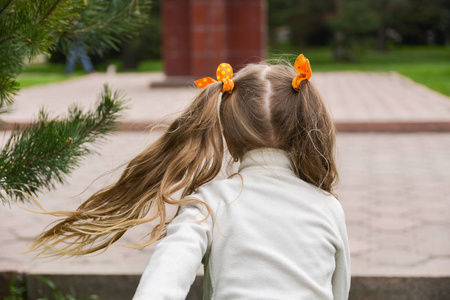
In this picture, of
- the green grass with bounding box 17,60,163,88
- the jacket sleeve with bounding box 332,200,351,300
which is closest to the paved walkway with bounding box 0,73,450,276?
the jacket sleeve with bounding box 332,200,351,300

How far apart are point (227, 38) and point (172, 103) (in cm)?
365

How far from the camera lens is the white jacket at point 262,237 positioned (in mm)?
1780

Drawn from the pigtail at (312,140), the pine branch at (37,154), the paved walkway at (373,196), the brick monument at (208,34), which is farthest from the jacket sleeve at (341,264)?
the brick monument at (208,34)

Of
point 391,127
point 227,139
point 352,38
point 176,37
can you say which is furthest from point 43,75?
point 227,139

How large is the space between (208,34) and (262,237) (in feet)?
39.1

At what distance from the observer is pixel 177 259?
1.67 meters

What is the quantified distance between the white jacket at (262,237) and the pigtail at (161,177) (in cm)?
16

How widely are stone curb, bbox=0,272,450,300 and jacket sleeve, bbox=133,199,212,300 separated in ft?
4.57

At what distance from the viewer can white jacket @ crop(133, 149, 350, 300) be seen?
1.78 m

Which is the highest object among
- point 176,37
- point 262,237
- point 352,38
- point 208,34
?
point 262,237

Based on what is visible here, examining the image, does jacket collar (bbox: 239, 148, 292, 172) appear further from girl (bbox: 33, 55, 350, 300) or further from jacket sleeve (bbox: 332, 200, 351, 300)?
jacket sleeve (bbox: 332, 200, 351, 300)

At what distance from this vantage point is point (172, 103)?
1088cm

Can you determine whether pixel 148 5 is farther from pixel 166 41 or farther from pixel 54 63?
pixel 54 63

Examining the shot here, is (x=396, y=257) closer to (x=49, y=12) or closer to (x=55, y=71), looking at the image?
(x=49, y=12)
